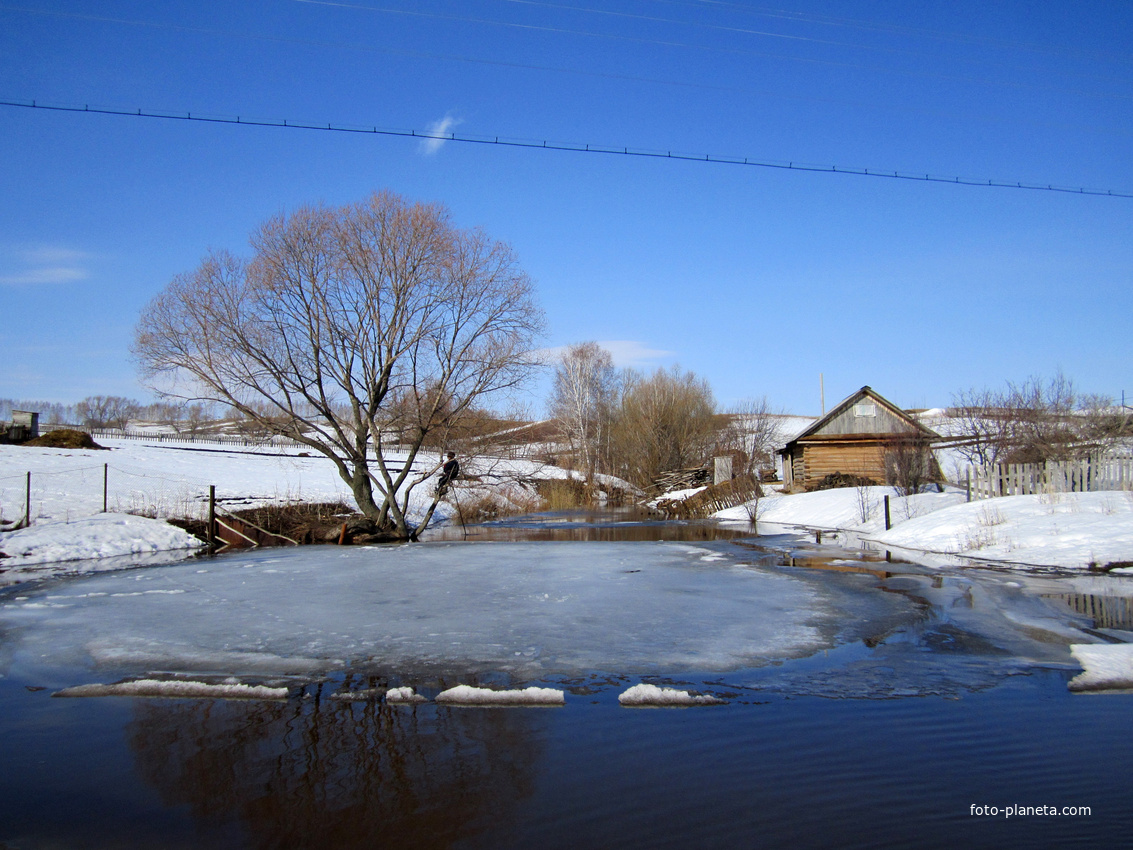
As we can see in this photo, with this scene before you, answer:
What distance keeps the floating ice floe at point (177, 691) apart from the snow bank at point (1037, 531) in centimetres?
1350

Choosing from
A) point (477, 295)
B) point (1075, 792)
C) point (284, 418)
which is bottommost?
point (1075, 792)

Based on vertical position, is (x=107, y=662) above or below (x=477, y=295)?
below

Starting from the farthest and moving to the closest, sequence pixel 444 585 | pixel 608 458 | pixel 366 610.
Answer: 1. pixel 608 458
2. pixel 444 585
3. pixel 366 610

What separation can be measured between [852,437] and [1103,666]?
31349 millimetres

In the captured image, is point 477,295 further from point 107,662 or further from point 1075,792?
point 1075,792

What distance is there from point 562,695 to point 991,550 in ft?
40.9

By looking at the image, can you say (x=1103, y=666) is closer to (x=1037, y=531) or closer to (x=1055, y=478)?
(x=1037, y=531)

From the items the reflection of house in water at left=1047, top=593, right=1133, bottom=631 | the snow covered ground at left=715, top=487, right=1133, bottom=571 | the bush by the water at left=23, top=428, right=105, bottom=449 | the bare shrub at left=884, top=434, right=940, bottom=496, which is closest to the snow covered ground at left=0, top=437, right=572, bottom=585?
the bush by the water at left=23, top=428, right=105, bottom=449

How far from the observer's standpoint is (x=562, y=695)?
6387 mm

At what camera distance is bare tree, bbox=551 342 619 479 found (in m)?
55.2

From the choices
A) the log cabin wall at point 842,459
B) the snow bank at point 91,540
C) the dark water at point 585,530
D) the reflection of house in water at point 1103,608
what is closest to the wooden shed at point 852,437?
the log cabin wall at point 842,459

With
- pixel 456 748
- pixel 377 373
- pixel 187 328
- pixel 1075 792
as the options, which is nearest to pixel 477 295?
pixel 377 373

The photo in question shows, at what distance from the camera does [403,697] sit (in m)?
6.38

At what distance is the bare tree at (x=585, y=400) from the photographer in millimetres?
55219
